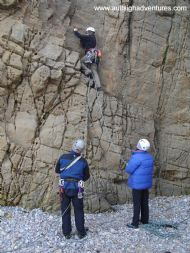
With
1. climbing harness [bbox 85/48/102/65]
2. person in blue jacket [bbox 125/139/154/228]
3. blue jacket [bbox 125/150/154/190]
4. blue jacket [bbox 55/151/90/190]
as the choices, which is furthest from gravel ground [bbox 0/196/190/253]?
climbing harness [bbox 85/48/102/65]

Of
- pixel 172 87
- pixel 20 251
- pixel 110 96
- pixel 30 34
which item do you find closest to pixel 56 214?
pixel 20 251

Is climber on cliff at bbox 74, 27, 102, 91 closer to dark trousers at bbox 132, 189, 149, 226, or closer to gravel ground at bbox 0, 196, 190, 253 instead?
dark trousers at bbox 132, 189, 149, 226

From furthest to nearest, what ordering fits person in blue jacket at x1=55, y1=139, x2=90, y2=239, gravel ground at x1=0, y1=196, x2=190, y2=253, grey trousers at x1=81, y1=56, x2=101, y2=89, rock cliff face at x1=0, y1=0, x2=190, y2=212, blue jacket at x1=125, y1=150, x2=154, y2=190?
grey trousers at x1=81, y1=56, x2=101, y2=89, rock cliff face at x1=0, y1=0, x2=190, y2=212, blue jacket at x1=125, y1=150, x2=154, y2=190, person in blue jacket at x1=55, y1=139, x2=90, y2=239, gravel ground at x1=0, y1=196, x2=190, y2=253

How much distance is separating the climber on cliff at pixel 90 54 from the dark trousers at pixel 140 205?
365 cm

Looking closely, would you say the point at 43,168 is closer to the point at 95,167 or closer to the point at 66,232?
the point at 95,167

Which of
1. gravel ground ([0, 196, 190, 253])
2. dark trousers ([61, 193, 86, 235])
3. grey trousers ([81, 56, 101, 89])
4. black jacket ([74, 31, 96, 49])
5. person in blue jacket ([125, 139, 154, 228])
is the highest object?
black jacket ([74, 31, 96, 49])

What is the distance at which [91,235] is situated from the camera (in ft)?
31.2

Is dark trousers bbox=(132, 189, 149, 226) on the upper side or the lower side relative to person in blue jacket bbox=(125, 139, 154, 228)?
lower

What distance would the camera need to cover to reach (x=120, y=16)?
13688mm

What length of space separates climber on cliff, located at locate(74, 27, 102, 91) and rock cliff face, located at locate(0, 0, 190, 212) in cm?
25

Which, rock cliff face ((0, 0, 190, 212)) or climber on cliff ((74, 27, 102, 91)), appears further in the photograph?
climber on cliff ((74, 27, 102, 91))

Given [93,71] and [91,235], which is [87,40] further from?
[91,235]

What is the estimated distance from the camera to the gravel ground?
9000 millimetres

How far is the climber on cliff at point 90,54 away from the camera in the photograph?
12.6 metres
